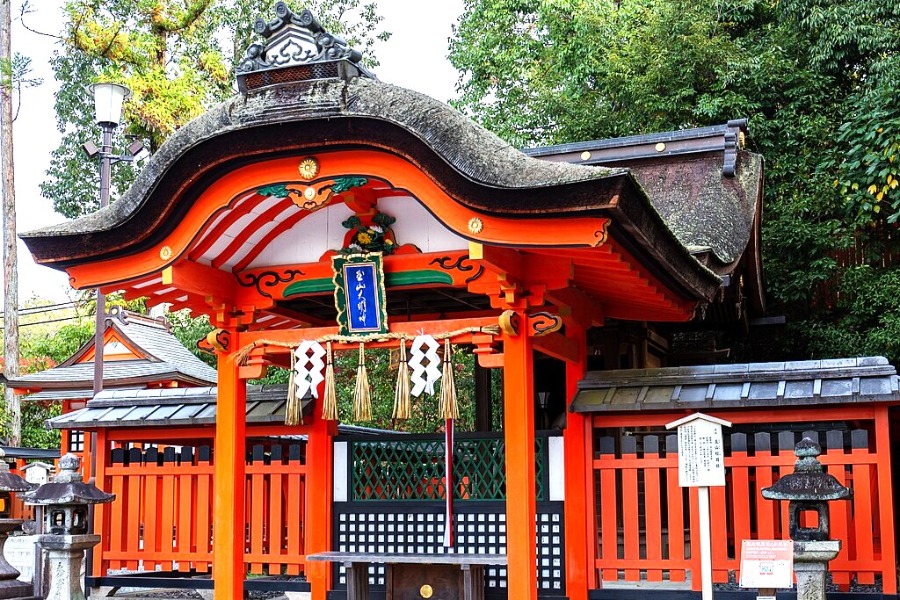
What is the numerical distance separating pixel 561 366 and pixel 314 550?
16.5 ft

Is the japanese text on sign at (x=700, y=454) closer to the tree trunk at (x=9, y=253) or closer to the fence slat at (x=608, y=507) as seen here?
the fence slat at (x=608, y=507)

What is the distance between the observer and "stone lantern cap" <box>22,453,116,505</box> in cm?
737

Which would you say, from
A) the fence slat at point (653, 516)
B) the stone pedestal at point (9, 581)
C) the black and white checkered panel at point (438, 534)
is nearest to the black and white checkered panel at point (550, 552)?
the black and white checkered panel at point (438, 534)

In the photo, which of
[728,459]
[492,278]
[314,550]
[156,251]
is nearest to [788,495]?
[728,459]

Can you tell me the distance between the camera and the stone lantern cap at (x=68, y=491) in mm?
7371

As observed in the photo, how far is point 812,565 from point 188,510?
517 cm

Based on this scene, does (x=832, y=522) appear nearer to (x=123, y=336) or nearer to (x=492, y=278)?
(x=492, y=278)

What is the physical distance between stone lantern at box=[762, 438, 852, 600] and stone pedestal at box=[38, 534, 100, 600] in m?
5.12

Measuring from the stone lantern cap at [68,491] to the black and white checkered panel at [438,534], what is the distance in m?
1.95

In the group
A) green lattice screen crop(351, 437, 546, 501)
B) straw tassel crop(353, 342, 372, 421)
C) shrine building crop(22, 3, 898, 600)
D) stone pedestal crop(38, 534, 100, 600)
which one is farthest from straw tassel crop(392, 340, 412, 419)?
stone pedestal crop(38, 534, 100, 600)

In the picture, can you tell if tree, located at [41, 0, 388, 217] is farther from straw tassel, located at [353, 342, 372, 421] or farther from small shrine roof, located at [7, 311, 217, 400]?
straw tassel, located at [353, 342, 372, 421]

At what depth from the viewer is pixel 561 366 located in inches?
482

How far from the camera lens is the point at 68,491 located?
24.3 feet

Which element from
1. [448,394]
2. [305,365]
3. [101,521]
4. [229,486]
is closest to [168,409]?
[101,521]
